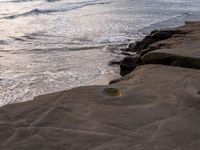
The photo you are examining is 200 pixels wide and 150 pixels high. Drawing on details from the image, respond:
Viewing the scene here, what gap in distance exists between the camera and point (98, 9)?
26.3 meters

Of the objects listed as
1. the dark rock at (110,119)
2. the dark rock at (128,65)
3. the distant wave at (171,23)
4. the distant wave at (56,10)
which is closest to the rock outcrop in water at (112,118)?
the dark rock at (110,119)

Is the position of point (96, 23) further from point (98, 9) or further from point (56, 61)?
point (56, 61)

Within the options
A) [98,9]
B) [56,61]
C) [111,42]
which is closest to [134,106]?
[56,61]

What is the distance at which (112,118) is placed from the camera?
13.5ft

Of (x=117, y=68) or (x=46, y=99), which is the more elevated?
(x=46, y=99)

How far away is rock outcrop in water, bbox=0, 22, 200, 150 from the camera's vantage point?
11.8ft

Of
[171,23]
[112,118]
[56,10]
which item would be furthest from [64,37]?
[112,118]

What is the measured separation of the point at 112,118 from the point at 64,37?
39.9 feet

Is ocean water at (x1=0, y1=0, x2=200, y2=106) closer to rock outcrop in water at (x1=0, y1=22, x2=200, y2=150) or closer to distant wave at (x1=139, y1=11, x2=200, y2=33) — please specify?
distant wave at (x1=139, y1=11, x2=200, y2=33)

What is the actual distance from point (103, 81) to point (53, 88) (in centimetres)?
124

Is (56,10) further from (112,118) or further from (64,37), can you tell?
(112,118)

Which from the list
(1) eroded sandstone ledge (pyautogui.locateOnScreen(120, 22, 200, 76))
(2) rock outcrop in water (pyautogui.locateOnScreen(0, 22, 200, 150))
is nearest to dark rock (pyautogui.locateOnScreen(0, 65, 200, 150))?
(2) rock outcrop in water (pyautogui.locateOnScreen(0, 22, 200, 150))

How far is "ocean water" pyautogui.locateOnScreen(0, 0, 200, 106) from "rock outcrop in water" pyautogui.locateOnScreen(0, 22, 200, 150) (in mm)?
3530

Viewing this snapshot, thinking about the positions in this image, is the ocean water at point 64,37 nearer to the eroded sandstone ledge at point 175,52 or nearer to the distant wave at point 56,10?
the distant wave at point 56,10
